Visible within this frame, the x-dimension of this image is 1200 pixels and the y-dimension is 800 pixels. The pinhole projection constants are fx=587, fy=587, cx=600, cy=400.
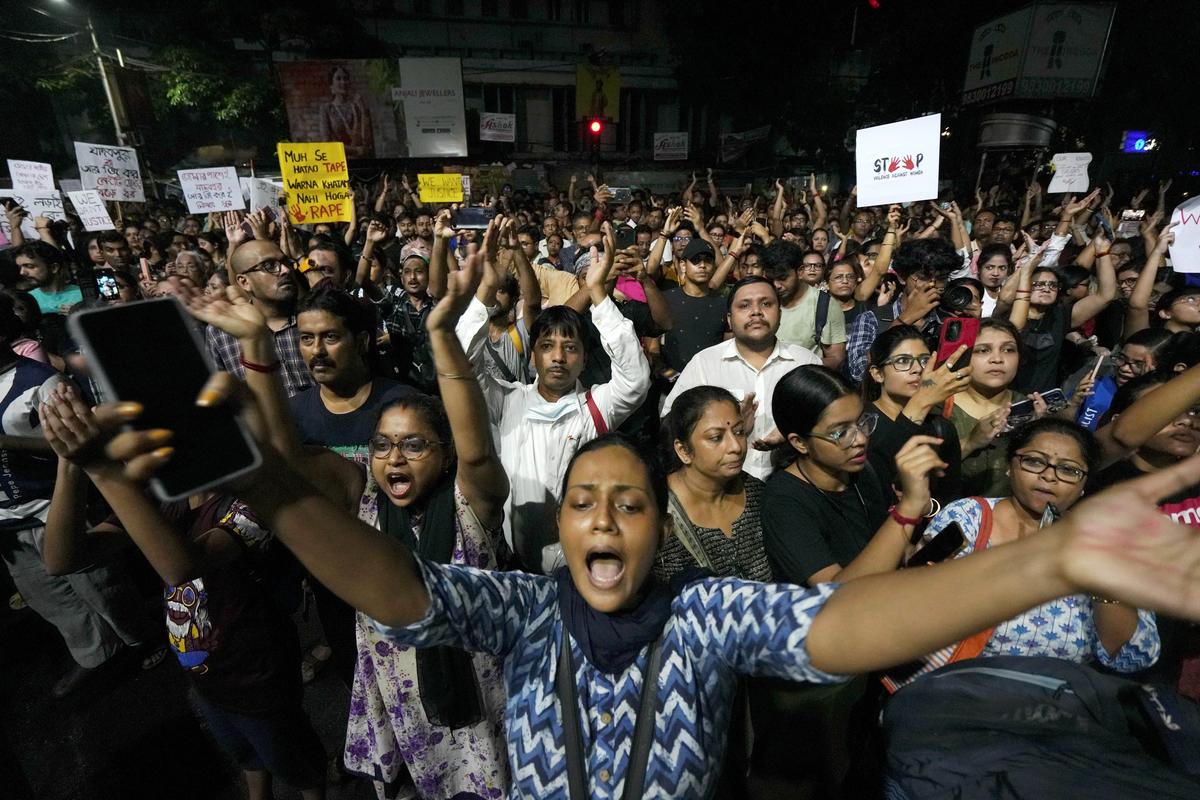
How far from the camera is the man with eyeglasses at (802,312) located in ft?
15.8

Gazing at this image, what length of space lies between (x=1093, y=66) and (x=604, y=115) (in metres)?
17.0

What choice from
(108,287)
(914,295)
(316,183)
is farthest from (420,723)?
(316,183)

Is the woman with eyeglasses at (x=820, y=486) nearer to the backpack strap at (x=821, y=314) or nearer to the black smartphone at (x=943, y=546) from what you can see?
the black smartphone at (x=943, y=546)

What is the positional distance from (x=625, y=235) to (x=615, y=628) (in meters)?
8.87

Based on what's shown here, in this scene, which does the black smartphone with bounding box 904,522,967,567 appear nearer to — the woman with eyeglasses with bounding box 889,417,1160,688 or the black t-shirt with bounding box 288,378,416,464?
the woman with eyeglasses with bounding box 889,417,1160,688

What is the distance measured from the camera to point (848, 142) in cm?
2164

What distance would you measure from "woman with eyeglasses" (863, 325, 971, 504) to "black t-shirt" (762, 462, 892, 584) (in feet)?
1.60

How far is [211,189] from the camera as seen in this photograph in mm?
8211

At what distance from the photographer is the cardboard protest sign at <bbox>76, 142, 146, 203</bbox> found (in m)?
7.97

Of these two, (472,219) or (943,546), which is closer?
(943,546)

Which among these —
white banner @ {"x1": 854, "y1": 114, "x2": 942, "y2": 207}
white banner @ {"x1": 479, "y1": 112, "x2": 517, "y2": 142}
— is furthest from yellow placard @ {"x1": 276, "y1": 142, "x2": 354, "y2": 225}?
white banner @ {"x1": 479, "y1": 112, "x2": 517, "y2": 142}

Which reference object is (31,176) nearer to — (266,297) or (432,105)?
(266,297)

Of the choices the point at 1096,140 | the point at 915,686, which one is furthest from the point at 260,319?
the point at 1096,140

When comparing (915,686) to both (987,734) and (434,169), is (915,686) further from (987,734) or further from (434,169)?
(434,169)
